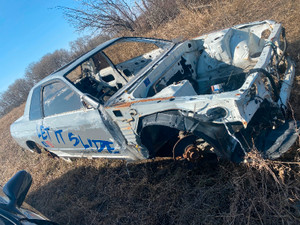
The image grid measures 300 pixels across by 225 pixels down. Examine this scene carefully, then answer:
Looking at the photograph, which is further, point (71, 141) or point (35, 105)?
point (35, 105)

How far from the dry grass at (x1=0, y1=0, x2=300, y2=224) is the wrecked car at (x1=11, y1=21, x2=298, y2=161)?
0.82 ft

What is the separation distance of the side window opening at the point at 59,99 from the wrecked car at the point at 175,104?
0.02 metres

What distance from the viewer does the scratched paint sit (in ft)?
11.0

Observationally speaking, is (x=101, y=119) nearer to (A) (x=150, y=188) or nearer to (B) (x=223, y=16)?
(A) (x=150, y=188)

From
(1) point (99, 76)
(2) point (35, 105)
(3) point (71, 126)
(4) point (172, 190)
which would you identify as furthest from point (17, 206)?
(1) point (99, 76)

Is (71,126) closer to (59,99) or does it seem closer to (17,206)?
(59,99)

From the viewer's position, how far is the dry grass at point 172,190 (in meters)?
2.17

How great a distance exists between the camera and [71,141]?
372 centimetres

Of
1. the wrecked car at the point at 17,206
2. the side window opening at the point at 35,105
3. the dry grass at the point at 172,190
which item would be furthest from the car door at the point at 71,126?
the wrecked car at the point at 17,206

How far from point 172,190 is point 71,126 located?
1.69m

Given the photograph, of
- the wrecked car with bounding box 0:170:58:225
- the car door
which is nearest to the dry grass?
the car door

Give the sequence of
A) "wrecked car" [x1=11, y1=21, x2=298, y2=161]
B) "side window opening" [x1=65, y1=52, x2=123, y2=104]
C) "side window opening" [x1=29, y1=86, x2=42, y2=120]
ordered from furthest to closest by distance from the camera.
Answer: "side window opening" [x1=65, y1=52, x2=123, y2=104] → "side window opening" [x1=29, y1=86, x2=42, y2=120] → "wrecked car" [x1=11, y1=21, x2=298, y2=161]

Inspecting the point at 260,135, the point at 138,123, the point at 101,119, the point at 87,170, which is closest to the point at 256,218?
the point at 260,135

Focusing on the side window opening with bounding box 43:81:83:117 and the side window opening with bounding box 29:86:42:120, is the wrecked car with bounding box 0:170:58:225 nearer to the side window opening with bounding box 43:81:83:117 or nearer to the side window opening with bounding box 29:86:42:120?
the side window opening with bounding box 43:81:83:117
